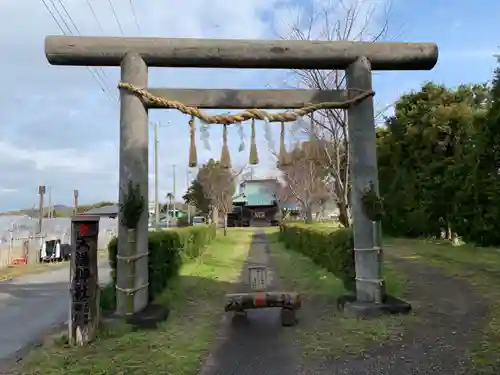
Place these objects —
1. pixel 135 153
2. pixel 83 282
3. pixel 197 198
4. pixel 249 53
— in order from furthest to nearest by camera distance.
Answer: pixel 197 198, pixel 249 53, pixel 135 153, pixel 83 282

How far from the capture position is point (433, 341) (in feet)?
18.4

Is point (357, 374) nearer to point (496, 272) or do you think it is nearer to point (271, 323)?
point (271, 323)

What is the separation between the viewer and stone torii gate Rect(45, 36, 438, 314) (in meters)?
7.21

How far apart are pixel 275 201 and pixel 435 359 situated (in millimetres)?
45523

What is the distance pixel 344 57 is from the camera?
298 inches

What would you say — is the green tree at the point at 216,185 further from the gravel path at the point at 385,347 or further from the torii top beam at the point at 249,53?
the gravel path at the point at 385,347

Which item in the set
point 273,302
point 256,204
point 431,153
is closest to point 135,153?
point 273,302

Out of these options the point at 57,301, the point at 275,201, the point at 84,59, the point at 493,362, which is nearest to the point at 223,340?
the point at 493,362

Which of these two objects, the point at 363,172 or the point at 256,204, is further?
the point at 256,204

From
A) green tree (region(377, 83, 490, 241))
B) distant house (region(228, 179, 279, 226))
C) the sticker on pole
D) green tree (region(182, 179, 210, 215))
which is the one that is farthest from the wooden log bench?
distant house (region(228, 179, 279, 226))

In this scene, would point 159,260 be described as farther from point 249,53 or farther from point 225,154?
point 249,53

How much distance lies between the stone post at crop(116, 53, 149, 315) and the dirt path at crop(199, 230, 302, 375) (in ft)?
4.96

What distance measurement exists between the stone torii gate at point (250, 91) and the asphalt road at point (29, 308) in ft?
6.27

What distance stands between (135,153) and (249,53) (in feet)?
7.58
